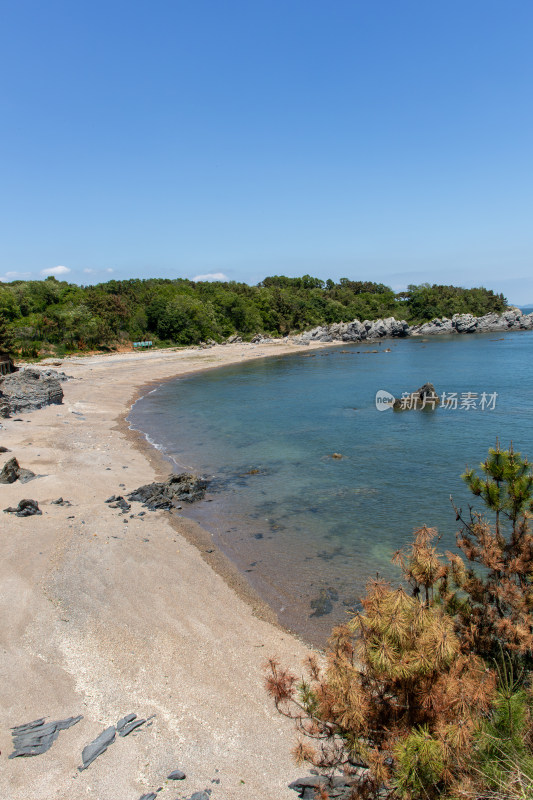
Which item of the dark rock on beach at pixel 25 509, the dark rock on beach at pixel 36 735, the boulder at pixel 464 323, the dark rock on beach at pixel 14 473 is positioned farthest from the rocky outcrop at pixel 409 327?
the dark rock on beach at pixel 36 735

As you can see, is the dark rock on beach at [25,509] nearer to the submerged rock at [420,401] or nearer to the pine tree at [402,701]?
the pine tree at [402,701]

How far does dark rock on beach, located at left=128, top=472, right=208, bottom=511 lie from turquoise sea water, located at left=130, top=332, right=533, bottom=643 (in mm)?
693

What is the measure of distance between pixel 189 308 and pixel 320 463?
73.8 m

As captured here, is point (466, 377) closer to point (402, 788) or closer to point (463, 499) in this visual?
point (463, 499)

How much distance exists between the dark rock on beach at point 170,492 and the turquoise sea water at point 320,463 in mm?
693

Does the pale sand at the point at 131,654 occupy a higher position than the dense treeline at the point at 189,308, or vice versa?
the dense treeline at the point at 189,308

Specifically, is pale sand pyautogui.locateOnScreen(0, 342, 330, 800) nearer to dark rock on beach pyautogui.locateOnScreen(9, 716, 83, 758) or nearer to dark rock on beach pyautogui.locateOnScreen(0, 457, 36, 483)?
dark rock on beach pyautogui.locateOnScreen(9, 716, 83, 758)

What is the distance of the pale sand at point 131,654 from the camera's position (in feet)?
22.5

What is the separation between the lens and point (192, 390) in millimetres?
49500

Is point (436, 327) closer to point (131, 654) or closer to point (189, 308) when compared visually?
point (189, 308)

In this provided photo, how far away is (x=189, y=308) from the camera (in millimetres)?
93375

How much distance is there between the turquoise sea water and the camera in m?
14.3

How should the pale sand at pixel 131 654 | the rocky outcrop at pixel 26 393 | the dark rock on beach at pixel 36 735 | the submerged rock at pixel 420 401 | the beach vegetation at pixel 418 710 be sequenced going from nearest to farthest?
the beach vegetation at pixel 418 710
the pale sand at pixel 131 654
the dark rock on beach at pixel 36 735
the rocky outcrop at pixel 26 393
the submerged rock at pixel 420 401

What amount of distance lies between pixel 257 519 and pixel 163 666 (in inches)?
342
